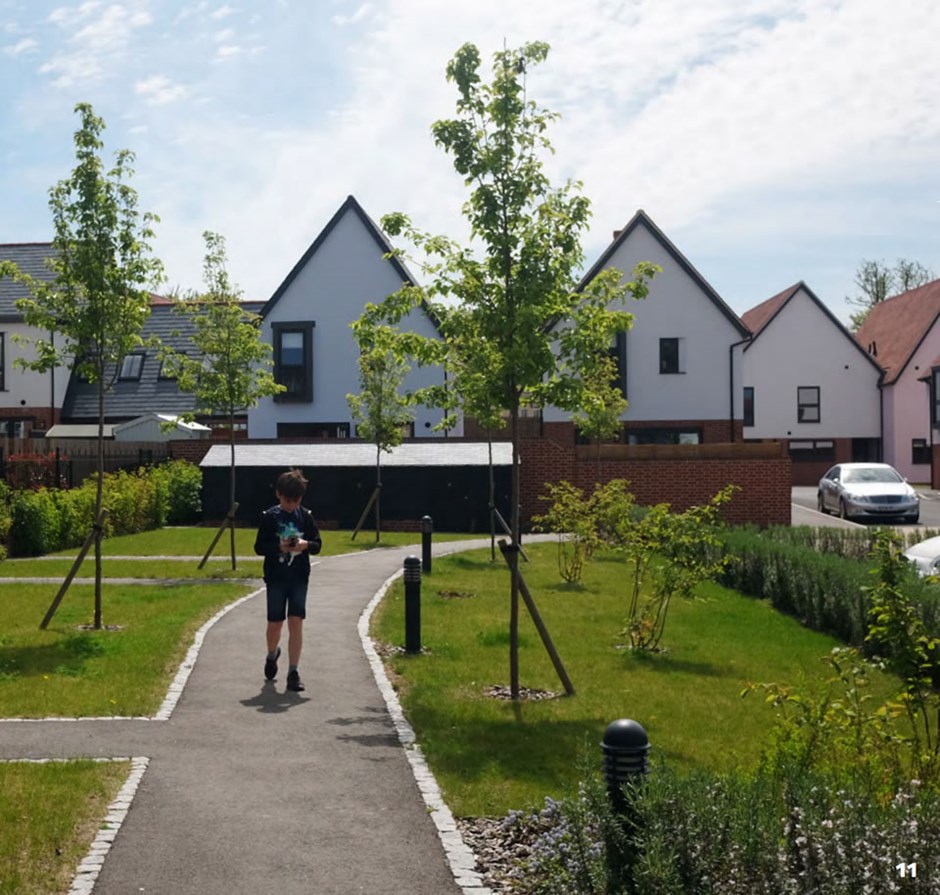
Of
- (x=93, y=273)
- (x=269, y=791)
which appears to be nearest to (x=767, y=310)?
(x=93, y=273)

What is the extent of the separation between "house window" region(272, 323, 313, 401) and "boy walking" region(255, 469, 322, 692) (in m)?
30.3

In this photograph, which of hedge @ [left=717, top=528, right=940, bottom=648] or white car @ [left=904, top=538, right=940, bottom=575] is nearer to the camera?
hedge @ [left=717, top=528, right=940, bottom=648]

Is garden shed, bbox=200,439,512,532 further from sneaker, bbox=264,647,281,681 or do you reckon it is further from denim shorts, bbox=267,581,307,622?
denim shorts, bbox=267,581,307,622

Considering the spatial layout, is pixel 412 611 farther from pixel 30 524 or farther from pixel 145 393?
pixel 145 393

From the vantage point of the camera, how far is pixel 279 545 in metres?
10.4

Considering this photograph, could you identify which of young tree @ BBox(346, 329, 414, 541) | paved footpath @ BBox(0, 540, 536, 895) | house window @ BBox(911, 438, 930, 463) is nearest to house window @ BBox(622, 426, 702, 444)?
young tree @ BBox(346, 329, 414, 541)

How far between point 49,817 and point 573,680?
573cm

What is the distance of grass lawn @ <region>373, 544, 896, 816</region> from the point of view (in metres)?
8.02

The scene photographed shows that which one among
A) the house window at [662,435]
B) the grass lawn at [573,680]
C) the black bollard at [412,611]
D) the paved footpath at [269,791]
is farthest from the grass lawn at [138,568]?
the house window at [662,435]

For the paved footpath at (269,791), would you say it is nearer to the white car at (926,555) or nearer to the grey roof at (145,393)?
the white car at (926,555)

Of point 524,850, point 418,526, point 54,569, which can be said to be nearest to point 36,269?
point 418,526

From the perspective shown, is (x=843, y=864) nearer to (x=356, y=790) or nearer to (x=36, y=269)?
(x=356, y=790)

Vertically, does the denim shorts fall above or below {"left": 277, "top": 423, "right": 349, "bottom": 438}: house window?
below

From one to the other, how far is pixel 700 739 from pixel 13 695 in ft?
18.6
